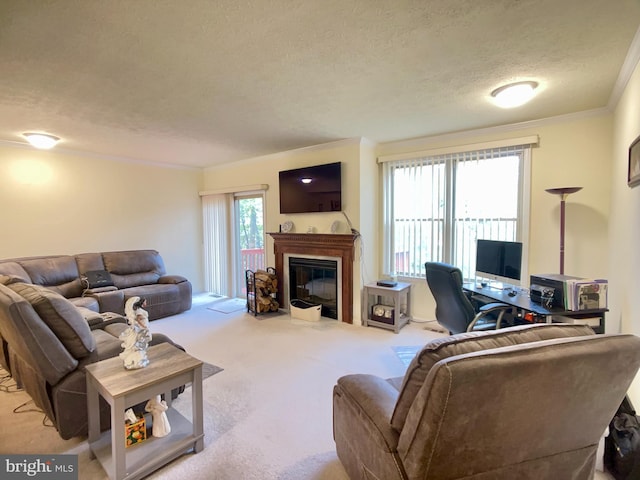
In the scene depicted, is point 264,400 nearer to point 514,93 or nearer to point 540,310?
point 540,310

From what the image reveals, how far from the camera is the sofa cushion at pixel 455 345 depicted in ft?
3.57

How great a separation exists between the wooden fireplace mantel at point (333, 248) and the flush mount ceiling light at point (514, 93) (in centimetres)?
213

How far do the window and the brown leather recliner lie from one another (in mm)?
2608

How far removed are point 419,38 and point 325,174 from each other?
2.54 meters

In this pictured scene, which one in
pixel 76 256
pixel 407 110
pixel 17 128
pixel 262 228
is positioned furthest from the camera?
pixel 262 228

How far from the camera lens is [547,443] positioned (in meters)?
1.13

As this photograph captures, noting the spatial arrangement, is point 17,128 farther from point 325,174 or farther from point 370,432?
point 370,432

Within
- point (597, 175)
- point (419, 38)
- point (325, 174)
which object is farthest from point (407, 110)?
point (597, 175)

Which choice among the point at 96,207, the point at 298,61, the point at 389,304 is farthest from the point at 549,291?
the point at 96,207

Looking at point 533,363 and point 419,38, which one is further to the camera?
point 419,38

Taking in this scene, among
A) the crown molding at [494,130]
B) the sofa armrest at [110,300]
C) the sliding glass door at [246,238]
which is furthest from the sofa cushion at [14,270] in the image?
the crown molding at [494,130]

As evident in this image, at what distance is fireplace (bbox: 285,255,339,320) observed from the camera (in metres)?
4.47

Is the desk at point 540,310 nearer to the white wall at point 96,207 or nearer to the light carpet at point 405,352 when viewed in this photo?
the light carpet at point 405,352

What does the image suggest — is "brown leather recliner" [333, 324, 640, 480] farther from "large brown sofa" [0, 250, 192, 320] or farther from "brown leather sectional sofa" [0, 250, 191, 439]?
"large brown sofa" [0, 250, 192, 320]
